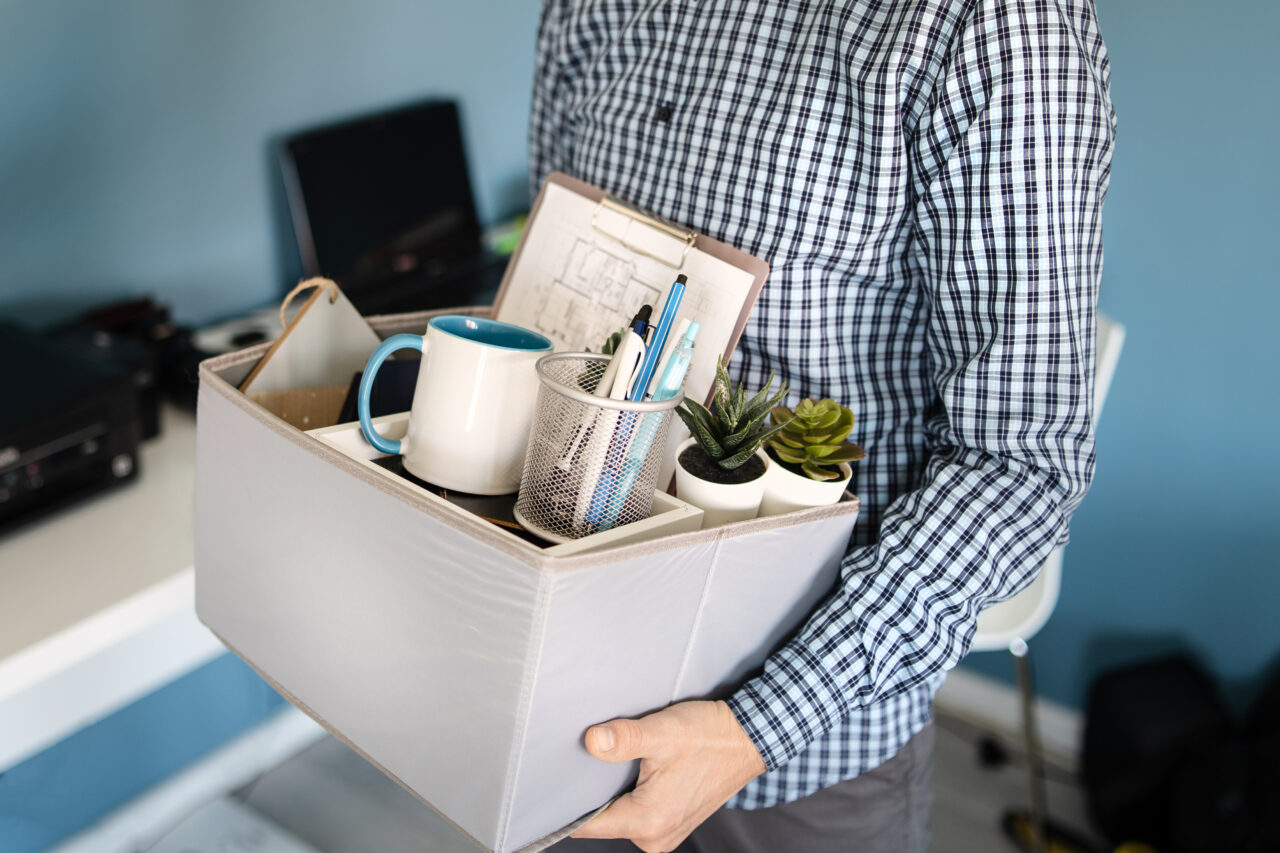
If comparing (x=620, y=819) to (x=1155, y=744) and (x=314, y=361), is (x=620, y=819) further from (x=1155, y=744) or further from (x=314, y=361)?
(x=1155, y=744)

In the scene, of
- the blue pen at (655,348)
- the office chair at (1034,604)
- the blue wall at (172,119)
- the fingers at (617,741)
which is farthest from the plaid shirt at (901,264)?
the blue wall at (172,119)

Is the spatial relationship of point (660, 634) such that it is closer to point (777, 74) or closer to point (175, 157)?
point (777, 74)

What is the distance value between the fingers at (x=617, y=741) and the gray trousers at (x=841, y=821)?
12.2 inches

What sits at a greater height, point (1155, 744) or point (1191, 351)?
point (1191, 351)

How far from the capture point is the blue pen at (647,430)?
0.56m

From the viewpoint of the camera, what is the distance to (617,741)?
56 cm

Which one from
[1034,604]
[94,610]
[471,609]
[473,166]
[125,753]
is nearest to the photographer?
[471,609]

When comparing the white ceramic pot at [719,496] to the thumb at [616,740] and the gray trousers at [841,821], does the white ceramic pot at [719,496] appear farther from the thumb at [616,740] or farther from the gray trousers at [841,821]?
the gray trousers at [841,821]

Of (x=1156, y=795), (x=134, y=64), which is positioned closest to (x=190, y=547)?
(x=134, y=64)

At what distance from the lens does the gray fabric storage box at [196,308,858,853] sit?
0.49m

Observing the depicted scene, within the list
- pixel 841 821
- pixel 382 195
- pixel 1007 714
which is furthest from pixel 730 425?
pixel 1007 714

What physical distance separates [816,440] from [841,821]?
1.32 ft

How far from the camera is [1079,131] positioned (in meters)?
0.65

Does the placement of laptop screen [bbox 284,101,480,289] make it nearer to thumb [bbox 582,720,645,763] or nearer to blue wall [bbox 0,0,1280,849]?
blue wall [bbox 0,0,1280,849]
